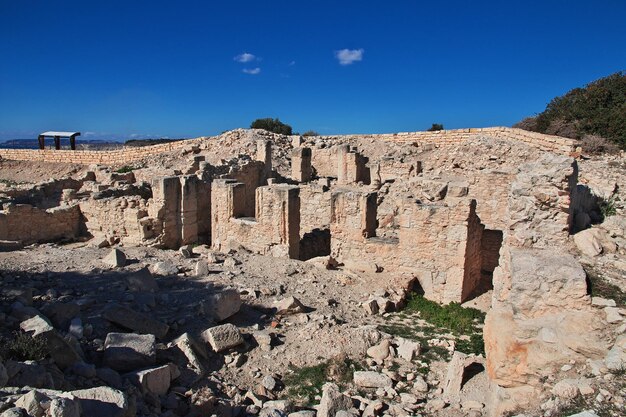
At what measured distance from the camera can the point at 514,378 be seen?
390 cm

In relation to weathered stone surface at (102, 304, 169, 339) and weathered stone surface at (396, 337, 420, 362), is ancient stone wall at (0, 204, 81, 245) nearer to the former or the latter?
weathered stone surface at (102, 304, 169, 339)

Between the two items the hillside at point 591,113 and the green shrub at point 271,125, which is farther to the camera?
the green shrub at point 271,125

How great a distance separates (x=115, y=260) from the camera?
9117 mm

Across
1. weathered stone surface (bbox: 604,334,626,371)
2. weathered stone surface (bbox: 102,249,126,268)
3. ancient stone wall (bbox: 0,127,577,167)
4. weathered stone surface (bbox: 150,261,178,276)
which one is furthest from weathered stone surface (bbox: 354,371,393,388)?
ancient stone wall (bbox: 0,127,577,167)

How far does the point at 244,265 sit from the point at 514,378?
6706 millimetres

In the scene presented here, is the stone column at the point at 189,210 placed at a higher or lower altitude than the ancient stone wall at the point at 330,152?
lower

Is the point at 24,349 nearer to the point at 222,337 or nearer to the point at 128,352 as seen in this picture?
the point at 128,352

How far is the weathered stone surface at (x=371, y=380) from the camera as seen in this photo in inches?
228

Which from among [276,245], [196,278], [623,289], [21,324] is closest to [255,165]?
[276,245]

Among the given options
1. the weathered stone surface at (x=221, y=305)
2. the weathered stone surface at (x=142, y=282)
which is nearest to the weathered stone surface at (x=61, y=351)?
the weathered stone surface at (x=221, y=305)

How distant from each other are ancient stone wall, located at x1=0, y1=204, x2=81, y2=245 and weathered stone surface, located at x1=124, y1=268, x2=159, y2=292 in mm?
6599

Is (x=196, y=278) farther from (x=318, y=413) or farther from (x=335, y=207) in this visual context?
(x=318, y=413)

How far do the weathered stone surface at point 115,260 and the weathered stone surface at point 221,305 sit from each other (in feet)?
10.2

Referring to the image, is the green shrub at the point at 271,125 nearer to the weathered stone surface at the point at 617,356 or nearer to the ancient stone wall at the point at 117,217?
the ancient stone wall at the point at 117,217
